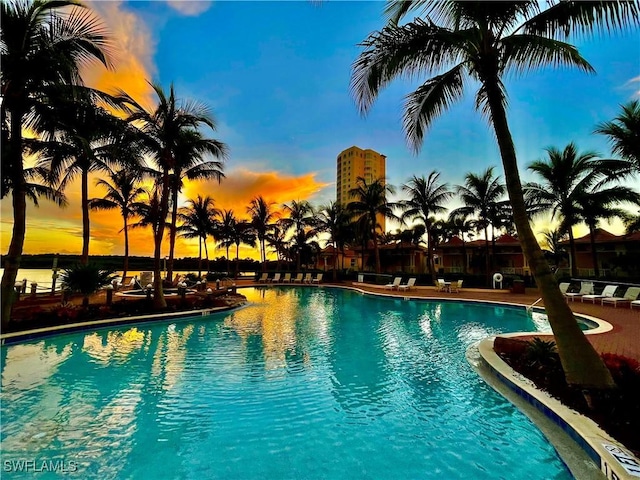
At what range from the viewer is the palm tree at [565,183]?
58.8 feet

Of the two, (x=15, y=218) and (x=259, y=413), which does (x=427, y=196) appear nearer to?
(x=259, y=413)

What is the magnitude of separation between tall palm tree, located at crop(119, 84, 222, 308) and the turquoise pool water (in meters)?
3.99

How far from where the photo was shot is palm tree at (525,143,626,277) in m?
17.9

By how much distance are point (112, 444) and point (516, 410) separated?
5.08 m

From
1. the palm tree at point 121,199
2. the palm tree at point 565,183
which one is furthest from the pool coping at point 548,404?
the palm tree at point 121,199

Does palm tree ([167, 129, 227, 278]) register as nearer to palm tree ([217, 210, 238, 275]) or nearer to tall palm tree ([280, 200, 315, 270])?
tall palm tree ([280, 200, 315, 270])

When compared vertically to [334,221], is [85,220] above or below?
below

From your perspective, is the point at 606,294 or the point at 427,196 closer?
the point at 606,294

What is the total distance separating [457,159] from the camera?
15.5 m

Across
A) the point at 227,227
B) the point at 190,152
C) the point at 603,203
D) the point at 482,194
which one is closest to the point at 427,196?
the point at 482,194

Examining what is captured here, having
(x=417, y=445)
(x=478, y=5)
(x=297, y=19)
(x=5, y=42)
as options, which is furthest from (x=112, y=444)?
(x=297, y=19)

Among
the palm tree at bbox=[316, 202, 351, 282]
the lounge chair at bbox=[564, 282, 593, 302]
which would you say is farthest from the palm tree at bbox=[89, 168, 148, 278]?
the lounge chair at bbox=[564, 282, 593, 302]

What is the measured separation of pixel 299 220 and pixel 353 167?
6491 centimetres

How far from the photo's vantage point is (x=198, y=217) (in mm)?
29406
